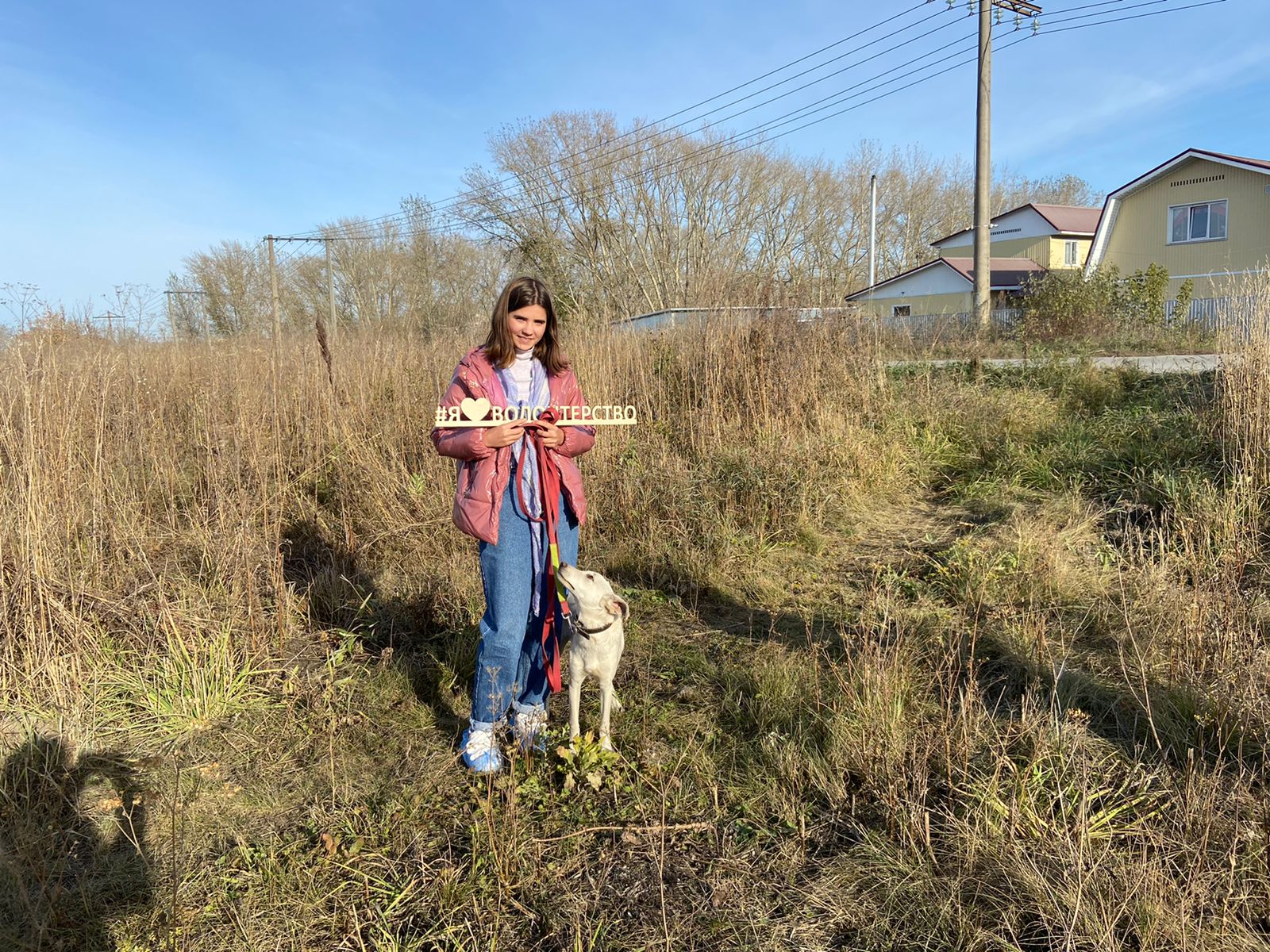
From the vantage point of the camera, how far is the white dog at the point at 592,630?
2203mm

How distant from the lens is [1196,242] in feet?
71.3

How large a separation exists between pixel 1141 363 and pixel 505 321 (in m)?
8.97

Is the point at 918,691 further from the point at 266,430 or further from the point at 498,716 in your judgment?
the point at 266,430

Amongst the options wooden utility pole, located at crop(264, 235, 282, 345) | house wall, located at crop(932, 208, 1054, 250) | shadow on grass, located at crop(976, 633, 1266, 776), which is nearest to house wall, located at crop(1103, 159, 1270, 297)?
house wall, located at crop(932, 208, 1054, 250)

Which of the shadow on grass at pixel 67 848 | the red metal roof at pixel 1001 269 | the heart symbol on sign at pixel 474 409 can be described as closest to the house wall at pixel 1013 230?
the red metal roof at pixel 1001 269

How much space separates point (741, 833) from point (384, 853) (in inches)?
42.3

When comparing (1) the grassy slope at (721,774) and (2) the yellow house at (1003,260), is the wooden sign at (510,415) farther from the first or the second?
(2) the yellow house at (1003,260)

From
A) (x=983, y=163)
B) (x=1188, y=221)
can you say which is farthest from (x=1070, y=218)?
(x=983, y=163)

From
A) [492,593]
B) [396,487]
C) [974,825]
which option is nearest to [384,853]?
[492,593]

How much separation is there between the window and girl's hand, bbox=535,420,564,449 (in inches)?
1061

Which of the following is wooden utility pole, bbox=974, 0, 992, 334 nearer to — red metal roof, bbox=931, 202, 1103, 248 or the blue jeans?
the blue jeans

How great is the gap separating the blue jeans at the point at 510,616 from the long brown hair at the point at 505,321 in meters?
0.42

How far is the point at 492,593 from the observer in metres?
2.34

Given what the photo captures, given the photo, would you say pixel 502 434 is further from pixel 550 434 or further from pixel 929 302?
pixel 929 302
